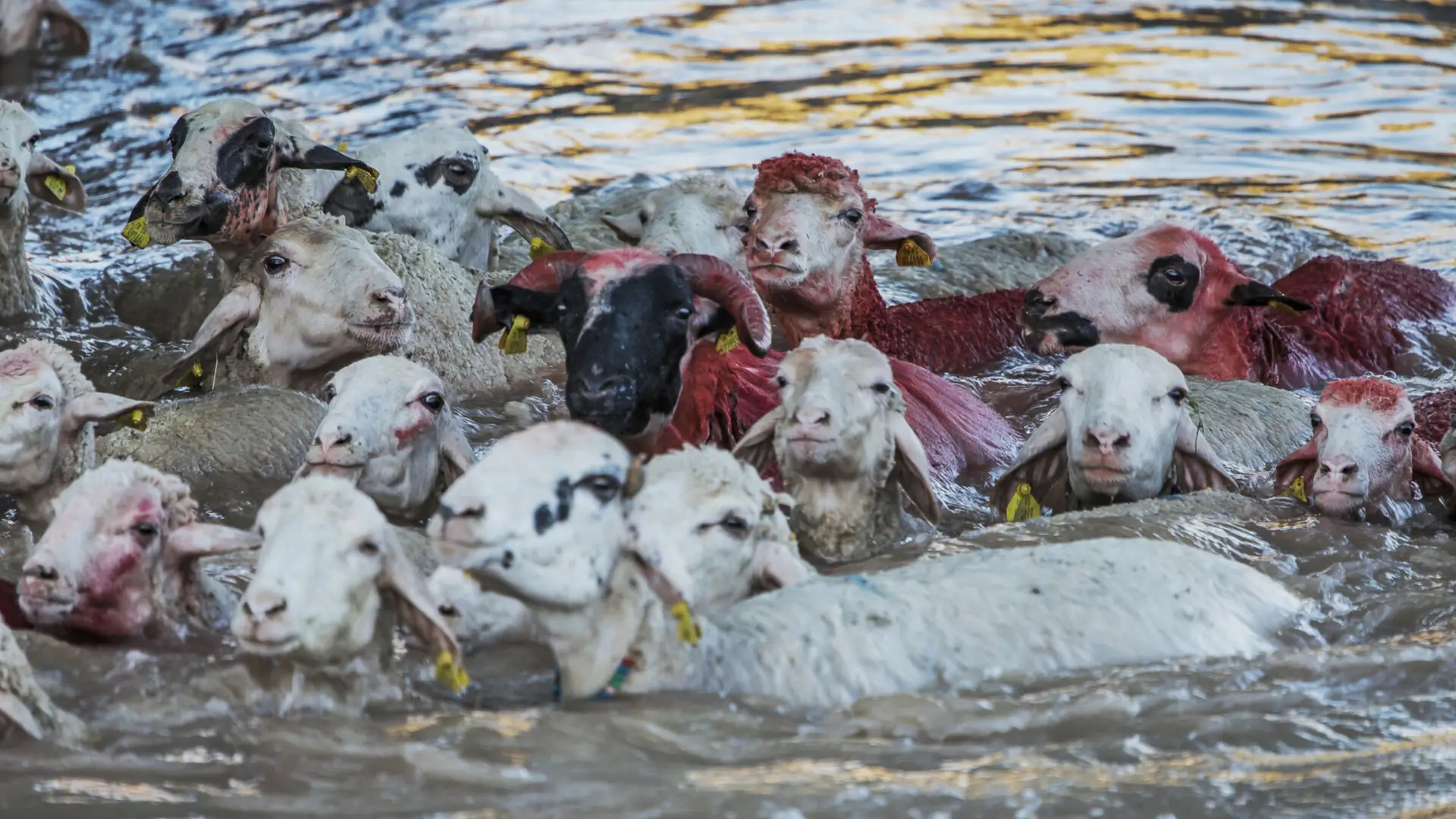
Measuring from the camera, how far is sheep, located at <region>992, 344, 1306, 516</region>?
22.5ft

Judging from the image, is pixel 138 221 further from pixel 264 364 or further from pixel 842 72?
pixel 842 72

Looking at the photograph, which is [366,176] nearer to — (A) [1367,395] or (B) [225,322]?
(B) [225,322]

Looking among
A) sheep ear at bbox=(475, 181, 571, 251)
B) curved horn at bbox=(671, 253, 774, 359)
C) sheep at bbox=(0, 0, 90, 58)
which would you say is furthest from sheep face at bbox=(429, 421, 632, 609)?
sheep at bbox=(0, 0, 90, 58)

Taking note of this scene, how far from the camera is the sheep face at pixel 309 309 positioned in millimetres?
7891

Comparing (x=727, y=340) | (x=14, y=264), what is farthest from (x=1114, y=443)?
(x=14, y=264)

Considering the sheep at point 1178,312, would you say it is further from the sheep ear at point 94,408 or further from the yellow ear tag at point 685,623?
the yellow ear tag at point 685,623

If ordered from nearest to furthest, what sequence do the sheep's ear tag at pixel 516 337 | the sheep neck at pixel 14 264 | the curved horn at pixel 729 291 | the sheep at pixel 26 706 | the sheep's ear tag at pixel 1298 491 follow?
the sheep at pixel 26 706
the curved horn at pixel 729 291
the sheep's ear tag at pixel 516 337
the sheep's ear tag at pixel 1298 491
the sheep neck at pixel 14 264

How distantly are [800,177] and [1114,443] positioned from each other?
197 cm

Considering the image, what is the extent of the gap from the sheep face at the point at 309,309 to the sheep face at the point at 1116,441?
8.39ft

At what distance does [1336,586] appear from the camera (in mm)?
6320

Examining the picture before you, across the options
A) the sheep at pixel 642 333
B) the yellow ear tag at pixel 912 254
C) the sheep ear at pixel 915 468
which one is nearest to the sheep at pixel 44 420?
the sheep at pixel 642 333

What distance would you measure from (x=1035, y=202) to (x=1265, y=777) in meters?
9.95

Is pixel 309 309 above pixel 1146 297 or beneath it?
above

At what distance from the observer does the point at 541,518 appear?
15.2ft
